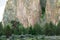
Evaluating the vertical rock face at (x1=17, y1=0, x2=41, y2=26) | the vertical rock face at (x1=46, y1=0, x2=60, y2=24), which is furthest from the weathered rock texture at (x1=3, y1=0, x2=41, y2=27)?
the vertical rock face at (x1=46, y1=0, x2=60, y2=24)

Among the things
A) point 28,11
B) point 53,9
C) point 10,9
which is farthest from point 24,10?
point 53,9

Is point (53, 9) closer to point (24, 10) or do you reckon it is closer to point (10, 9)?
point (24, 10)

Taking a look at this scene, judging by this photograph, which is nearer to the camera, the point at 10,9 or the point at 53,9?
the point at 53,9

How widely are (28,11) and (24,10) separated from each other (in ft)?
0.31

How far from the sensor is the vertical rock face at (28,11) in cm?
496

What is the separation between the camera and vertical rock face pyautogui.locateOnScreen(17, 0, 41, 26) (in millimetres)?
4961

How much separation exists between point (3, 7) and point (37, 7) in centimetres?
75

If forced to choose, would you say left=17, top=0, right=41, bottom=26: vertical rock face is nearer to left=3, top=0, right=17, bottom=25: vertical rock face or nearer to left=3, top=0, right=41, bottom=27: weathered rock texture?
left=3, top=0, right=41, bottom=27: weathered rock texture

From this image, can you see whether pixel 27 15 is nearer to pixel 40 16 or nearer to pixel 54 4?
pixel 40 16

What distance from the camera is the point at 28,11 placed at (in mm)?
5055

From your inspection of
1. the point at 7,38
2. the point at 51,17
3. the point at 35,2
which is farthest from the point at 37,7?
the point at 7,38

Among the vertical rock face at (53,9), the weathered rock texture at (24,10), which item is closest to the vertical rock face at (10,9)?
the weathered rock texture at (24,10)

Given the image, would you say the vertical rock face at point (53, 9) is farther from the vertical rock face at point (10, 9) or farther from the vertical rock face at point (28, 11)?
the vertical rock face at point (10, 9)

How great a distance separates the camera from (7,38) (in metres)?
2.93
